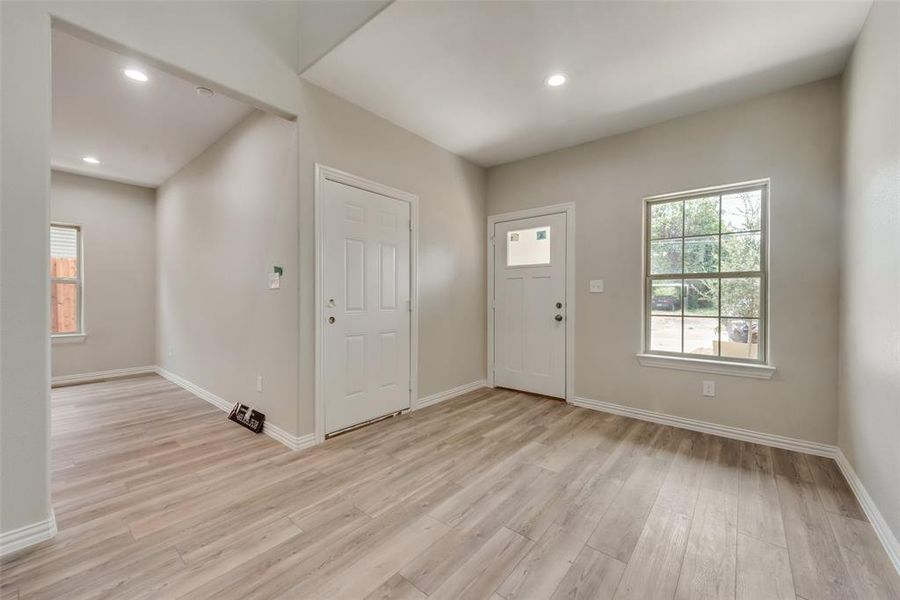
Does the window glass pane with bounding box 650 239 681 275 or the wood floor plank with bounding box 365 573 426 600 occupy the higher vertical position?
the window glass pane with bounding box 650 239 681 275

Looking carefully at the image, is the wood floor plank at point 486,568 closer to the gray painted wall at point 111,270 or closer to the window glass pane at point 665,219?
the window glass pane at point 665,219

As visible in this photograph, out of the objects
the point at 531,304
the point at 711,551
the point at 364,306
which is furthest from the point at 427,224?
the point at 711,551

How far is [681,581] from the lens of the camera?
1.46 metres

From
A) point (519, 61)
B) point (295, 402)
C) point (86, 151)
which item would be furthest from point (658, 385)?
point (86, 151)

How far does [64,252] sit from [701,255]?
7495 mm

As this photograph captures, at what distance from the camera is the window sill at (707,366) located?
2.80m

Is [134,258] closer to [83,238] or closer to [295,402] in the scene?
[83,238]

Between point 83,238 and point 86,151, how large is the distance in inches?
57.5

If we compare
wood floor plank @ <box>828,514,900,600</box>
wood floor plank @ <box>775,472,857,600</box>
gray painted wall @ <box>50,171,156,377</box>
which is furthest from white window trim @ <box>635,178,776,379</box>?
gray painted wall @ <box>50,171,156,377</box>

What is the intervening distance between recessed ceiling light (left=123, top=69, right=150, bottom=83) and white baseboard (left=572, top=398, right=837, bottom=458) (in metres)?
4.61

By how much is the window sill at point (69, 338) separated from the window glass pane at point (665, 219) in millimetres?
7058

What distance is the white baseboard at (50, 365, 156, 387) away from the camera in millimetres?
4707

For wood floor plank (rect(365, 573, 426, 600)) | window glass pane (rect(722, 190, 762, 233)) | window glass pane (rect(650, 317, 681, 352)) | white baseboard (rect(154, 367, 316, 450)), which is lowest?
wood floor plank (rect(365, 573, 426, 600))

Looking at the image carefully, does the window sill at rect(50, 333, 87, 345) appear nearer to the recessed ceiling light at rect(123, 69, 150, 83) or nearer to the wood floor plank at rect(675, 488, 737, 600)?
the recessed ceiling light at rect(123, 69, 150, 83)
